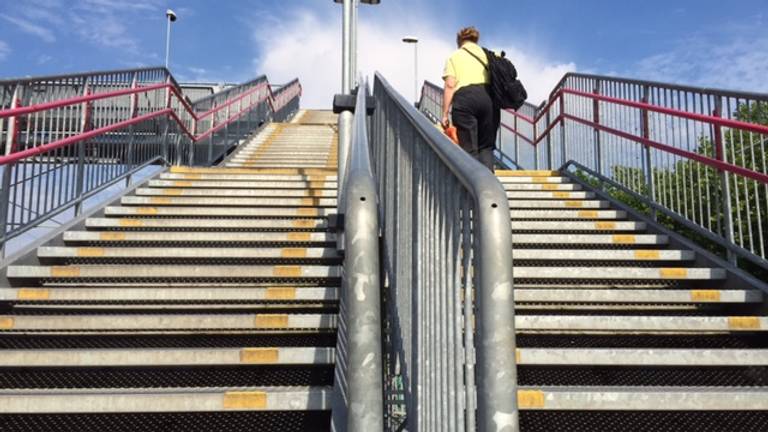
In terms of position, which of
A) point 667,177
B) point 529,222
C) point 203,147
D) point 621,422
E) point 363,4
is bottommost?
point 621,422

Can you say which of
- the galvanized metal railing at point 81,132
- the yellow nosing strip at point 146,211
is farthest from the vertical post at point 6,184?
the yellow nosing strip at point 146,211

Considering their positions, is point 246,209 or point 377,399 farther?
point 246,209

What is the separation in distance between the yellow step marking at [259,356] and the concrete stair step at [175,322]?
0.28 m

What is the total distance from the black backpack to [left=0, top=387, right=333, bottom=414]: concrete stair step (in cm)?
267

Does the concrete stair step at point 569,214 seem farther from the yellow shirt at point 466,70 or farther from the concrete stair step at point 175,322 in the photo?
the concrete stair step at point 175,322

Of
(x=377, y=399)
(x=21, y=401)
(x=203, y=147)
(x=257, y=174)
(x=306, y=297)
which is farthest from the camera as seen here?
(x=203, y=147)

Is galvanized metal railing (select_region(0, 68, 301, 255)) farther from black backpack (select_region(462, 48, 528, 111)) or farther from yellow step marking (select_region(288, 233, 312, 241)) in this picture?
black backpack (select_region(462, 48, 528, 111))

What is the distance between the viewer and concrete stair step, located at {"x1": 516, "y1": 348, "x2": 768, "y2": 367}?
2.47 m

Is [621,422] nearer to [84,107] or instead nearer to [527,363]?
[527,363]

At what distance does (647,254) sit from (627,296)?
656mm

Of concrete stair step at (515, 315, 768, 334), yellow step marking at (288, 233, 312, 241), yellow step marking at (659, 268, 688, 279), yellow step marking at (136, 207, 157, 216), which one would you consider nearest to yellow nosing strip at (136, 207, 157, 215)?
yellow step marking at (136, 207, 157, 216)

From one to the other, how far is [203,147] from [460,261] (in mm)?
8349

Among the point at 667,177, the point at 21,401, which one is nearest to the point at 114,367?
the point at 21,401

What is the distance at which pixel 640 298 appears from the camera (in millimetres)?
3105
